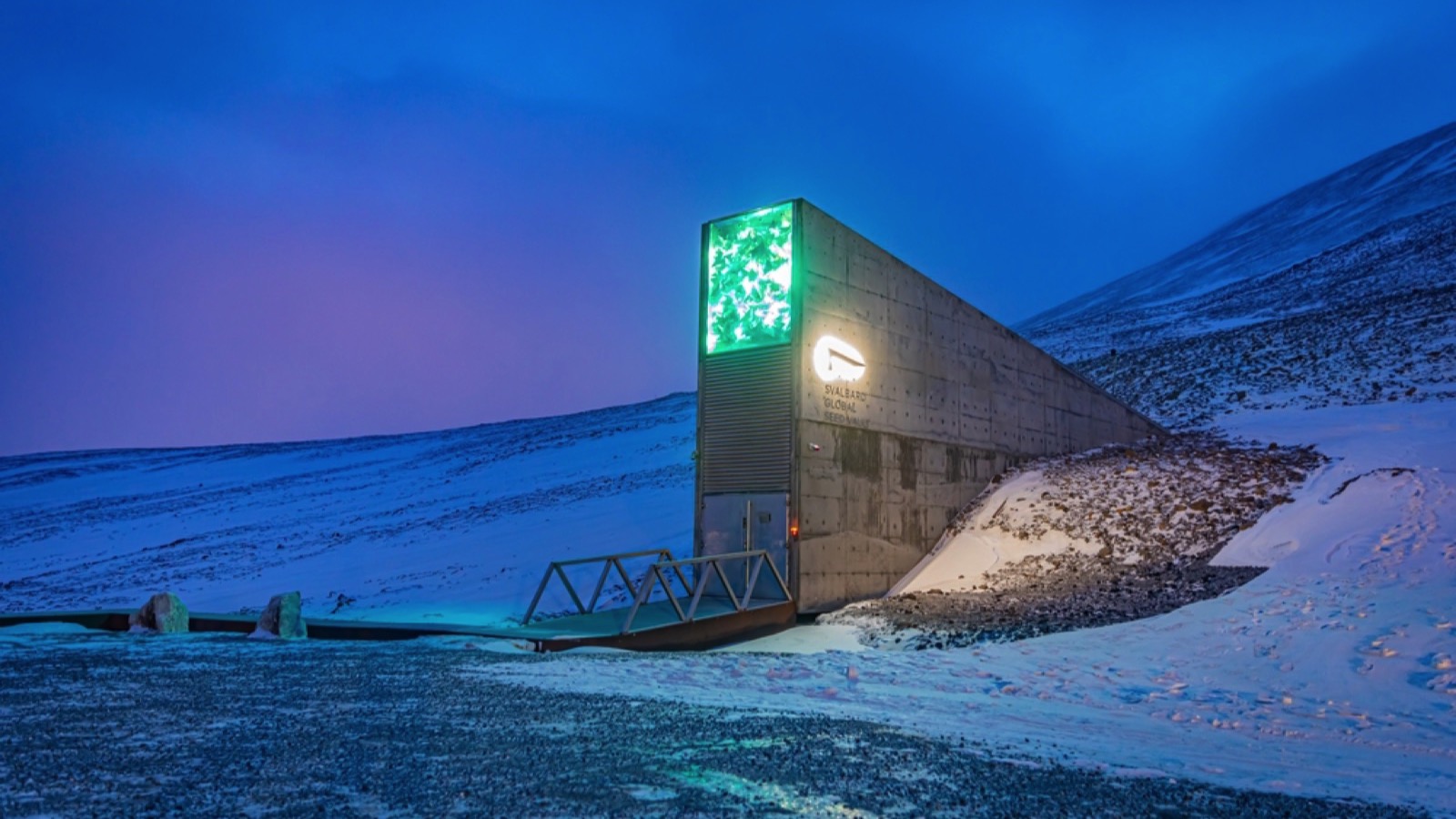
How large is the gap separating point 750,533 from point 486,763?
8775 millimetres

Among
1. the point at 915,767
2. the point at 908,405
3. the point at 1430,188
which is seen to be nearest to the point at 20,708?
the point at 915,767

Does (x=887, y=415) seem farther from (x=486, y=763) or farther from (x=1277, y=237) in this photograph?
(x=1277, y=237)

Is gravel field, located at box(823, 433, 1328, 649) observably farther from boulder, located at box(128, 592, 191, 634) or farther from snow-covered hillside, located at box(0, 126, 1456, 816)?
boulder, located at box(128, 592, 191, 634)

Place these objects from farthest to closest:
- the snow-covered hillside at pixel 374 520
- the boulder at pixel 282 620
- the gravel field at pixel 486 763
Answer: the snow-covered hillside at pixel 374 520
the boulder at pixel 282 620
the gravel field at pixel 486 763

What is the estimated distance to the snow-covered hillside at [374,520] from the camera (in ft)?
65.9

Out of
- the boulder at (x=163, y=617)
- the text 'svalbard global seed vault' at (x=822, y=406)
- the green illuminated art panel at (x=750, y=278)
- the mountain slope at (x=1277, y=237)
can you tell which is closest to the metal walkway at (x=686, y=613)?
the text 'svalbard global seed vault' at (x=822, y=406)

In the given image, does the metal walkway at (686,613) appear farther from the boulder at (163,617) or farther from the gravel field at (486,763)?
the boulder at (163,617)

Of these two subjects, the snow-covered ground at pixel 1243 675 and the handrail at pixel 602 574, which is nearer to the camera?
the snow-covered ground at pixel 1243 675

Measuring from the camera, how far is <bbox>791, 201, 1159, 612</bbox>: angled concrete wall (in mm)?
13453

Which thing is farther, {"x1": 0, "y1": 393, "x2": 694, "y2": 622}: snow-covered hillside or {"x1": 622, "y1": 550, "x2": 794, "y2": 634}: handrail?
{"x1": 0, "y1": 393, "x2": 694, "y2": 622}: snow-covered hillside

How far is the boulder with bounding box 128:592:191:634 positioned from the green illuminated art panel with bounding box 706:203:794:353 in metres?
8.37

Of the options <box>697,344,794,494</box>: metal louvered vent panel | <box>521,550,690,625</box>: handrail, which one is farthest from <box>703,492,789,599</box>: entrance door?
<box>521,550,690,625</box>: handrail

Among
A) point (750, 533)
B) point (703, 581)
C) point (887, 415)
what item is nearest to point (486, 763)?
point (703, 581)

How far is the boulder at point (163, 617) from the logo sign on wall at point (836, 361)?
9454mm
